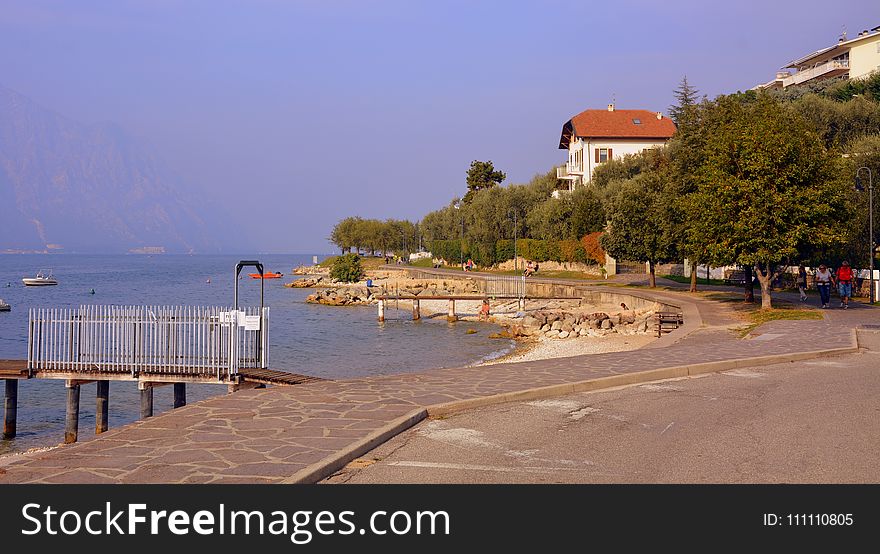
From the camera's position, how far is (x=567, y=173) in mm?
91500

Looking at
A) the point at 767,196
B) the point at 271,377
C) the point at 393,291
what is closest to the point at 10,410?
the point at 271,377

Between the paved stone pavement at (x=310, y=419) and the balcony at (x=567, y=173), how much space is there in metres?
72.8

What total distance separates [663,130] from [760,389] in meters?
82.7

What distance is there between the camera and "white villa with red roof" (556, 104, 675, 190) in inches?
3482

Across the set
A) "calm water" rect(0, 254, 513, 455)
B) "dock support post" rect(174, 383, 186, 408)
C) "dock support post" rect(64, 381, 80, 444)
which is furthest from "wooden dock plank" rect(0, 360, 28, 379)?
"dock support post" rect(174, 383, 186, 408)

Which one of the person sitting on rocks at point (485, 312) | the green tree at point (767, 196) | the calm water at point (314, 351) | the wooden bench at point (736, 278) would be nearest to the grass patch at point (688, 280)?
the wooden bench at point (736, 278)

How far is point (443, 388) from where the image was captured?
12.6 meters

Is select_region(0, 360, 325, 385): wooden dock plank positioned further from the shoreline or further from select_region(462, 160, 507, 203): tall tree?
select_region(462, 160, 507, 203): tall tree

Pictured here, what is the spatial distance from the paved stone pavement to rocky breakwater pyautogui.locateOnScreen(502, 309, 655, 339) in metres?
17.8

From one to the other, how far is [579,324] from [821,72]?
225 ft
